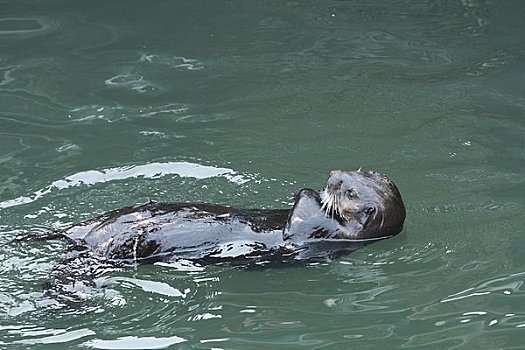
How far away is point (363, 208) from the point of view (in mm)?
5375

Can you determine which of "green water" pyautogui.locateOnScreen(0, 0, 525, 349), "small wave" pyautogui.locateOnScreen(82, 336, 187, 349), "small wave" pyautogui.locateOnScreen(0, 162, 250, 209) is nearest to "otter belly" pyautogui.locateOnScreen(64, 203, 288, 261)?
"green water" pyautogui.locateOnScreen(0, 0, 525, 349)

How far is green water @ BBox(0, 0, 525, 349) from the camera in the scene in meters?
4.72

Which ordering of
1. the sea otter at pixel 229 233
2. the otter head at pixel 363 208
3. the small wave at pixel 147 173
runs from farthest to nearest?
the small wave at pixel 147 173 → the otter head at pixel 363 208 → the sea otter at pixel 229 233

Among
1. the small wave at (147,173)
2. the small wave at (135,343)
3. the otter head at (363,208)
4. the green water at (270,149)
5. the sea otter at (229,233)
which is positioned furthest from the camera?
the small wave at (147,173)

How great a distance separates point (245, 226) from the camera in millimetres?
5141

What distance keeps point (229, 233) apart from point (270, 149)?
1602 mm

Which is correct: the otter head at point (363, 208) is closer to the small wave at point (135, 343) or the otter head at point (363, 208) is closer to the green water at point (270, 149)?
the green water at point (270, 149)

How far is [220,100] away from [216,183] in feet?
4.34

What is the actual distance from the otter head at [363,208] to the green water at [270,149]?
0.38ft

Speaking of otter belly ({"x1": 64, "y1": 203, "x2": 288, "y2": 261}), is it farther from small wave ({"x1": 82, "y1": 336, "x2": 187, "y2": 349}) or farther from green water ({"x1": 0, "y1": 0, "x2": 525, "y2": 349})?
small wave ({"x1": 82, "y1": 336, "x2": 187, "y2": 349})

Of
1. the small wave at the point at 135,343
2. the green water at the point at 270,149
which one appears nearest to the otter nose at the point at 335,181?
the green water at the point at 270,149

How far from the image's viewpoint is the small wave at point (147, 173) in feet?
20.4

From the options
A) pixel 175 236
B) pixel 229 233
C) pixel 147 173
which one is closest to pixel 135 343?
pixel 175 236

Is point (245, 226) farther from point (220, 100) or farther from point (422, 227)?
point (220, 100)
